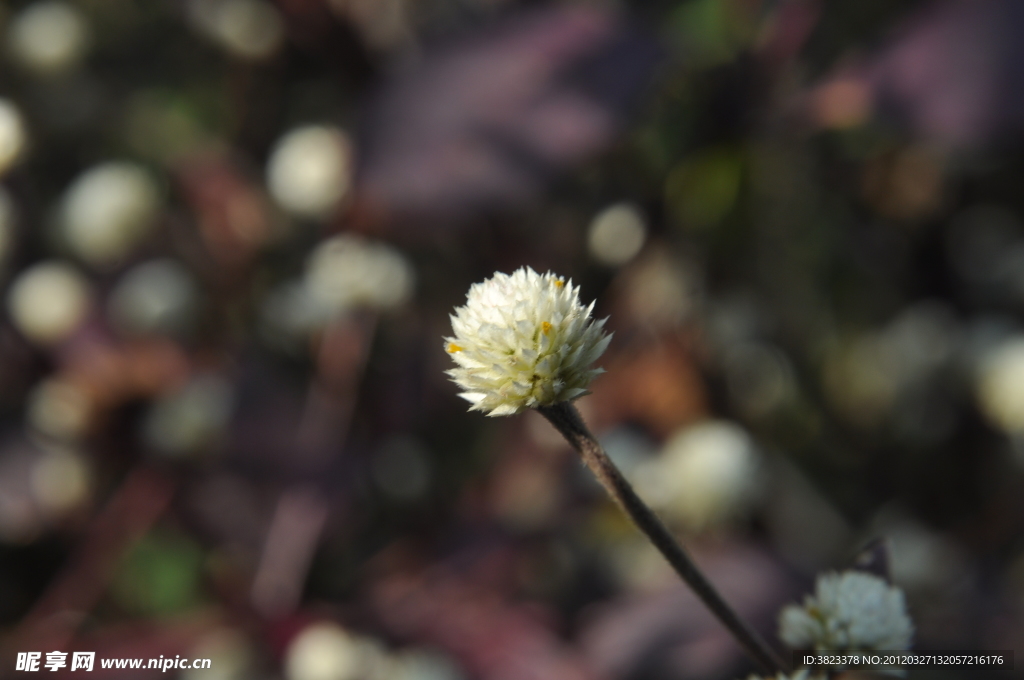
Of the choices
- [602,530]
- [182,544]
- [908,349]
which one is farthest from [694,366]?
[182,544]

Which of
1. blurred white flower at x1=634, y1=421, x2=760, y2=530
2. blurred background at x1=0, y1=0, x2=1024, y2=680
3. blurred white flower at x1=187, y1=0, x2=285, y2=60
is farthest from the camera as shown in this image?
blurred white flower at x1=187, y1=0, x2=285, y2=60

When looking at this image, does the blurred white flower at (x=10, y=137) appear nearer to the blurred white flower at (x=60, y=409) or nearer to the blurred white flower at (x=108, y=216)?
the blurred white flower at (x=108, y=216)

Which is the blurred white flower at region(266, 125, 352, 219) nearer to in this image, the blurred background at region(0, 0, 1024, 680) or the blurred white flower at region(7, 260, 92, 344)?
the blurred background at region(0, 0, 1024, 680)

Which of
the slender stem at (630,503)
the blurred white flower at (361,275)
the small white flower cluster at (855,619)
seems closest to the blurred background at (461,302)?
the blurred white flower at (361,275)

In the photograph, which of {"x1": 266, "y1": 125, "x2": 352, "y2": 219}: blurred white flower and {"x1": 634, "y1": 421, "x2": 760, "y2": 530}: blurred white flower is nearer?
{"x1": 634, "y1": 421, "x2": 760, "y2": 530}: blurred white flower

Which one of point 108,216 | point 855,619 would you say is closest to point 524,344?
point 855,619

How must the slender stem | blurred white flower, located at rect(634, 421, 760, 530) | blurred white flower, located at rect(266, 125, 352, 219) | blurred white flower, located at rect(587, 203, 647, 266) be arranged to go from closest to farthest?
the slender stem → blurred white flower, located at rect(634, 421, 760, 530) → blurred white flower, located at rect(587, 203, 647, 266) → blurred white flower, located at rect(266, 125, 352, 219)

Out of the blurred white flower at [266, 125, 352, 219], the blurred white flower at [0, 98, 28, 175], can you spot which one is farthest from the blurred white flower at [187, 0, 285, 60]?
the blurred white flower at [0, 98, 28, 175]
